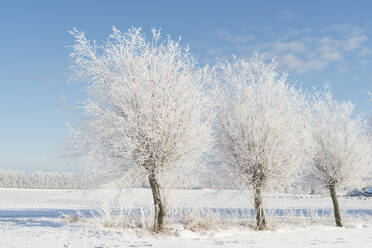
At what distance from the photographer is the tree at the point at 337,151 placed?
17141 millimetres

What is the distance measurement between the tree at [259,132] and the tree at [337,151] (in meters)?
3.78

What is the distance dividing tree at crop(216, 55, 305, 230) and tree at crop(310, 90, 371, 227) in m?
3.78

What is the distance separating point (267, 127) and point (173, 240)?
6.00 m

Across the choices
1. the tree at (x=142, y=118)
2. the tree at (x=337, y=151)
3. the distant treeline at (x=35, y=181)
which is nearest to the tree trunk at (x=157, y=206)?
the tree at (x=142, y=118)

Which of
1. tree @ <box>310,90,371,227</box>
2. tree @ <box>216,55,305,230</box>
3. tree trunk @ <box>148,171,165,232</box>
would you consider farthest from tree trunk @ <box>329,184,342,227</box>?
tree trunk @ <box>148,171,165,232</box>

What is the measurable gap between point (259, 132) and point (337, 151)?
6420mm

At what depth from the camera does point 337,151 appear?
17312mm

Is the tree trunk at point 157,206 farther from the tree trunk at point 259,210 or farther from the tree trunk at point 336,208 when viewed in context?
the tree trunk at point 336,208

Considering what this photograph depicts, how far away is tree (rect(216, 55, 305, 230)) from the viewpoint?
13266mm

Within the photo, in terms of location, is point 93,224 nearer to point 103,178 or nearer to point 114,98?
point 103,178

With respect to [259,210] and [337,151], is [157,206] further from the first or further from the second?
[337,151]

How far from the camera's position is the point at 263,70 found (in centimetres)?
1497

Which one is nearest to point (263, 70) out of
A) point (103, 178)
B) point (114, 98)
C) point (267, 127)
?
point (267, 127)

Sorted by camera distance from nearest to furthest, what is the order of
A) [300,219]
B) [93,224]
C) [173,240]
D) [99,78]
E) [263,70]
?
[173,240] → [93,224] → [99,78] → [263,70] → [300,219]
